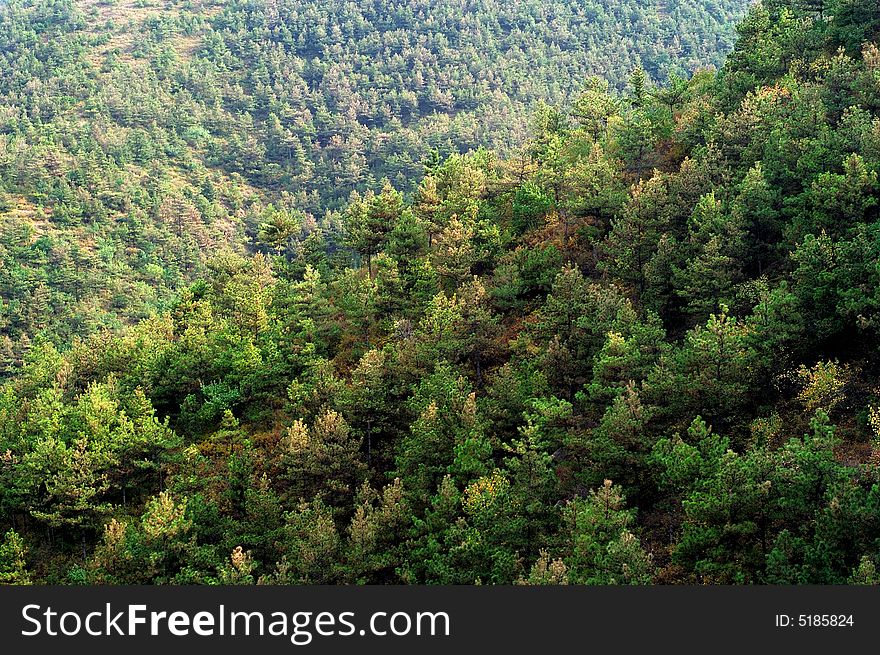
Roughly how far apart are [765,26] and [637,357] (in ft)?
140

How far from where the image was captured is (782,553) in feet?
92.7

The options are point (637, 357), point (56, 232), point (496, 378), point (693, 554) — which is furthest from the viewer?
point (56, 232)

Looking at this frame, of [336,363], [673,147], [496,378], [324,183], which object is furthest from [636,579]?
[324,183]

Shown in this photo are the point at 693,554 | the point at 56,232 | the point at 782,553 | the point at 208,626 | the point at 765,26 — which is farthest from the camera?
the point at 56,232

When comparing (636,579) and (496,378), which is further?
(496,378)

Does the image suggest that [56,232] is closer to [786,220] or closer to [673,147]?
[673,147]

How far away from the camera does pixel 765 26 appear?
7144 cm

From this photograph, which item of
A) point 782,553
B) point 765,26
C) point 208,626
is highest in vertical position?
point 765,26

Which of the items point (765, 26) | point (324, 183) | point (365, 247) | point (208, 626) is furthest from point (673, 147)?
point (324, 183)

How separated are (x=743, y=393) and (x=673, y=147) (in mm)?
32046

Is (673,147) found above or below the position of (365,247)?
above

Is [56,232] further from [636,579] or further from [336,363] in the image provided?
[636,579]

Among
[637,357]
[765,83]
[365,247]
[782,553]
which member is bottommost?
[782,553]

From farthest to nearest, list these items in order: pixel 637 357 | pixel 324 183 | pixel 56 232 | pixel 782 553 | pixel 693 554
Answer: pixel 324 183 < pixel 56 232 < pixel 637 357 < pixel 693 554 < pixel 782 553
